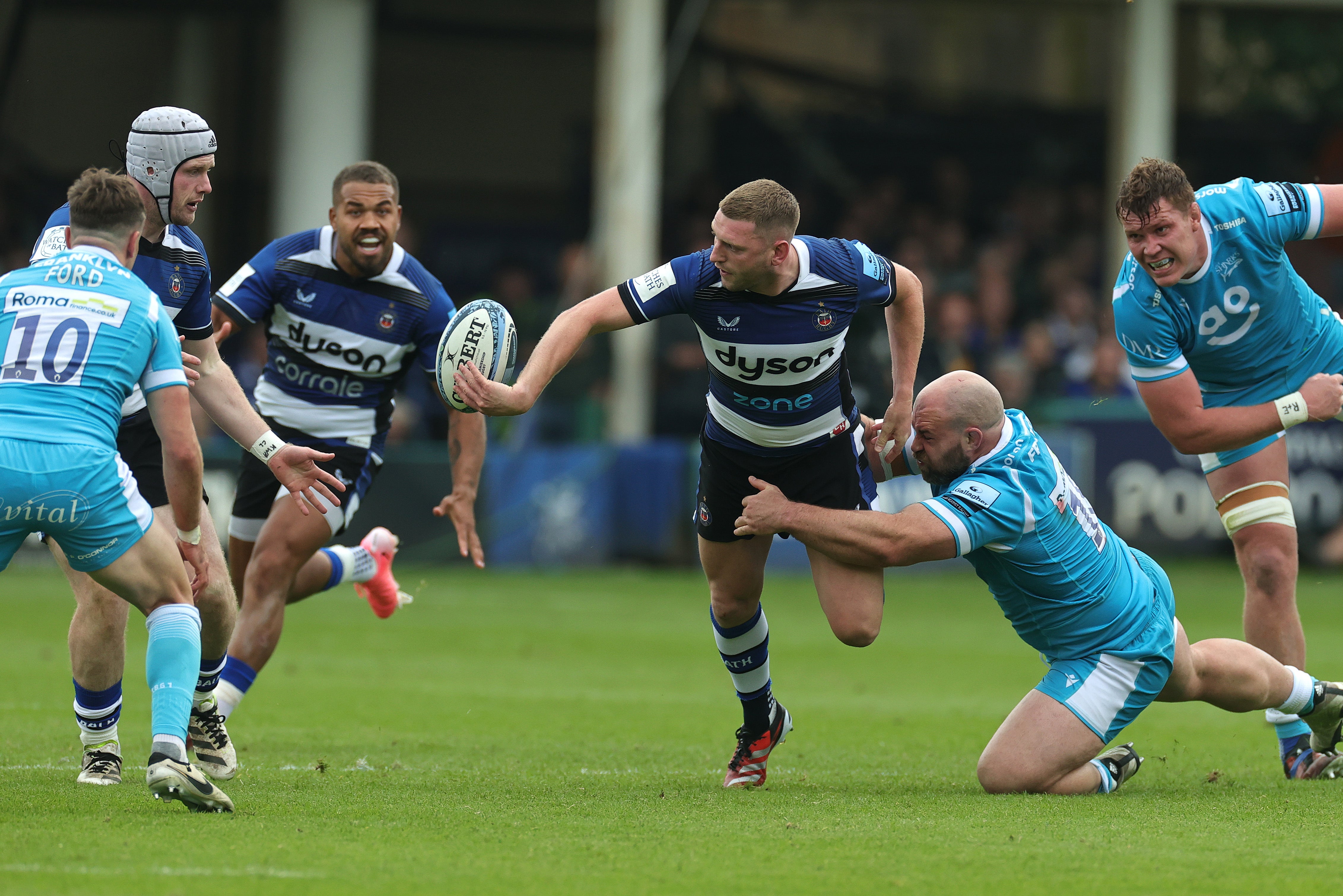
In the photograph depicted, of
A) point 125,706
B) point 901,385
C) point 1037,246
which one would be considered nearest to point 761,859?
point 901,385

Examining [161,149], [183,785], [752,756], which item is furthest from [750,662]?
[161,149]

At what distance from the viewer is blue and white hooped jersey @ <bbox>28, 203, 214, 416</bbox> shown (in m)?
6.51

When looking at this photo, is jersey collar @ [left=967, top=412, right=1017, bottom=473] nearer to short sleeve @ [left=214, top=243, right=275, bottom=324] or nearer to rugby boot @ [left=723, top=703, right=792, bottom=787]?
rugby boot @ [left=723, top=703, right=792, bottom=787]

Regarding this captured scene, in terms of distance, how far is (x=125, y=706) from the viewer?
8742mm

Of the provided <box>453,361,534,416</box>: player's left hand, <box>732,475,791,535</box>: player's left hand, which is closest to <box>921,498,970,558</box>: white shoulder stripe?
<box>732,475,791,535</box>: player's left hand

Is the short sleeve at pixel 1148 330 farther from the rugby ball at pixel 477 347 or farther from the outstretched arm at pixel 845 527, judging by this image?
the rugby ball at pixel 477 347

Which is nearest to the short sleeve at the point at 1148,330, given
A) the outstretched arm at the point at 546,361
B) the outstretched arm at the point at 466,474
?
the outstretched arm at the point at 546,361

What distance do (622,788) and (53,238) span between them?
2.98 m

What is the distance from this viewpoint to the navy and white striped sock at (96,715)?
6336 mm

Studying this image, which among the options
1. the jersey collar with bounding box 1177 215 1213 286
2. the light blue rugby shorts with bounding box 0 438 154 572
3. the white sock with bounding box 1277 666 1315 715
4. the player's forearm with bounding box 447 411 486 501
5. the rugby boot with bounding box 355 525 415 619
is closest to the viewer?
the light blue rugby shorts with bounding box 0 438 154 572

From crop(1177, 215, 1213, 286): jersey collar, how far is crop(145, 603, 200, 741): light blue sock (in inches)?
165

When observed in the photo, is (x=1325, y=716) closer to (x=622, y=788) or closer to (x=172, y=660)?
(x=622, y=788)

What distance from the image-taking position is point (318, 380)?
785 centimetres

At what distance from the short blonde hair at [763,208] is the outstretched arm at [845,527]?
984mm
